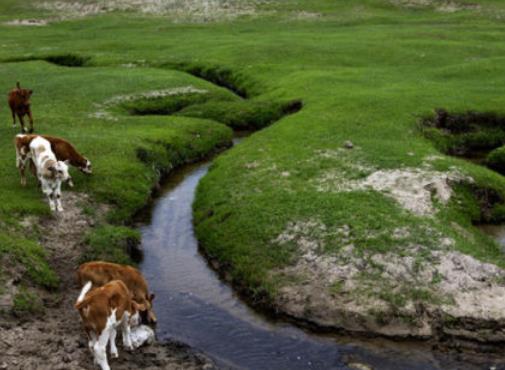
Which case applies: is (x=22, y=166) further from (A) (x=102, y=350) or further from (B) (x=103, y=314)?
(A) (x=102, y=350)

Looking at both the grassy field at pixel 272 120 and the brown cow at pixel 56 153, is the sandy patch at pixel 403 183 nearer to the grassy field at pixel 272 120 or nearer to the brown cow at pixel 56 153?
the grassy field at pixel 272 120

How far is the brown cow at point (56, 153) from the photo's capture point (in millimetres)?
25203

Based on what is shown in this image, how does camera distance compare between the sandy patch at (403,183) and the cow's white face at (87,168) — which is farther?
the cow's white face at (87,168)

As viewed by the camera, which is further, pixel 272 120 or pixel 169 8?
pixel 169 8

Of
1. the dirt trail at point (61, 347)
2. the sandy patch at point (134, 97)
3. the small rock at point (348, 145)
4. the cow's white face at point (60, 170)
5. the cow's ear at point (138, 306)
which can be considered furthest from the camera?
the sandy patch at point (134, 97)

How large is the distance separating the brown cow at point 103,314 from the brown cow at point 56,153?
1098cm

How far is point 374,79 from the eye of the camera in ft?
151

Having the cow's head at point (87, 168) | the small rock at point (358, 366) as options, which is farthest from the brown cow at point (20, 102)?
the small rock at point (358, 366)

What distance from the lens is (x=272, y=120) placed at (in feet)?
131

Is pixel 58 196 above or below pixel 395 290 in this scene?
above

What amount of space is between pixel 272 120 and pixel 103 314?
26.6 m

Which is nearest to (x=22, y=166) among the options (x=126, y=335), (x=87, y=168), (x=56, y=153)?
(x=56, y=153)

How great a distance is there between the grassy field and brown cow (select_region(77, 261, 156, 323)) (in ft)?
8.22

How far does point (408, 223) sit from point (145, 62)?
40.6 metres
